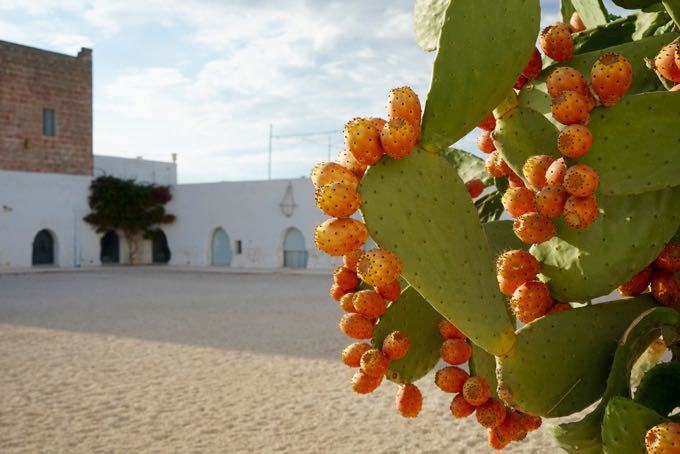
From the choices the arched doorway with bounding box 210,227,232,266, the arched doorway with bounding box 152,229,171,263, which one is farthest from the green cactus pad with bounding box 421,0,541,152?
the arched doorway with bounding box 152,229,171,263

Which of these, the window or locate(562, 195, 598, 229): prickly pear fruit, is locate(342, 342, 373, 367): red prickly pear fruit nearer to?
locate(562, 195, 598, 229): prickly pear fruit

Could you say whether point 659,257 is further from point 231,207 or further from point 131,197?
point 131,197

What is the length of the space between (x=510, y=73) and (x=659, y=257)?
50 cm

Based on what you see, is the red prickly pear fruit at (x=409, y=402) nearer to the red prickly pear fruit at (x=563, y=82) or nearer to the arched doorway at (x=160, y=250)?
the red prickly pear fruit at (x=563, y=82)

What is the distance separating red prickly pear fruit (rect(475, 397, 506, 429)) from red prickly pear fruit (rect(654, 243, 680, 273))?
1.44ft

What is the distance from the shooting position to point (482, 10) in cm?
131

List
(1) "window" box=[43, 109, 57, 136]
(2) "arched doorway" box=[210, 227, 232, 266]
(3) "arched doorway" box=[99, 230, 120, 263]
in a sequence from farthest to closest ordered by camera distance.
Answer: (3) "arched doorway" box=[99, 230, 120, 263] < (2) "arched doorway" box=[210, 227, 232, 266] < (1) "window" box=[43, 109, 57, 136]

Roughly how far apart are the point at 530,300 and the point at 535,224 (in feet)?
0.59

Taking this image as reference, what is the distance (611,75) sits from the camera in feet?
3.91

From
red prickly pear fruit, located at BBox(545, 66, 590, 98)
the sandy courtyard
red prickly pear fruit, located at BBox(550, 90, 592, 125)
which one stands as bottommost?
→ the sandy courtyard

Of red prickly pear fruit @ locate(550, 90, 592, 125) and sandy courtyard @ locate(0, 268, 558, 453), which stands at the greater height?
red prickly pear fruit @ locate(550, 90, 592, 125)

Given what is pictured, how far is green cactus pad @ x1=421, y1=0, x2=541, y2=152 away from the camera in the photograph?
4.19 ft

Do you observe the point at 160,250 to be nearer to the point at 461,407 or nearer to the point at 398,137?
the point at 461,407

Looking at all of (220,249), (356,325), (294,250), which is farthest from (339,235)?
(220,249)
